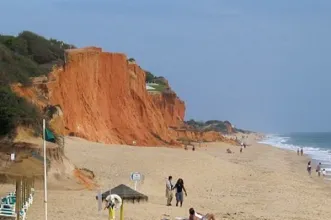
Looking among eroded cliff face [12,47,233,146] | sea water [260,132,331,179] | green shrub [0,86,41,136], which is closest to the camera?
green shrub [0,86,41,136]

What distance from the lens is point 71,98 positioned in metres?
43.7

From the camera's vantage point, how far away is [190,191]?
25.1 meters

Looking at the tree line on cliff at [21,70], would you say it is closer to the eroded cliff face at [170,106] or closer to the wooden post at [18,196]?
the wooden post at [18,196]

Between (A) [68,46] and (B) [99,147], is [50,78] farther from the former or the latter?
(A) [68,46]

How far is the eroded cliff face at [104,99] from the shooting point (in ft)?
141

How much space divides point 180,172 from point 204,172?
2437mm

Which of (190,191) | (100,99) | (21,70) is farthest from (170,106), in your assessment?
(190,191)

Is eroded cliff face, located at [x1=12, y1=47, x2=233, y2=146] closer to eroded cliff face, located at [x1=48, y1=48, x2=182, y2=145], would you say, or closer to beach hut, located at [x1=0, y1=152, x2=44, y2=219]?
eroded cliff face, located at [x1=48, y1=48, x2=182, y2=145]

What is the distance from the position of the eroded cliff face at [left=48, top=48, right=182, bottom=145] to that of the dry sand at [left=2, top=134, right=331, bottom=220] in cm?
812

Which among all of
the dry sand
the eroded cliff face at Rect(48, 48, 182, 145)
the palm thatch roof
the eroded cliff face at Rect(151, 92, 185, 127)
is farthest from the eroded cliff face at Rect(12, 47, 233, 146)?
the eroded cliff face at Rect(151, 92, 185, 127)

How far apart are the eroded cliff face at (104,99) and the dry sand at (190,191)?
8116 mm

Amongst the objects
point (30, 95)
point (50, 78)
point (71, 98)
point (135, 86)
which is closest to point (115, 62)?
point (135, 86)

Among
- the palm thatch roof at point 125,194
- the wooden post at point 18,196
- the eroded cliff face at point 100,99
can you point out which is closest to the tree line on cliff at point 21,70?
the eroded cliff face at point 100,99

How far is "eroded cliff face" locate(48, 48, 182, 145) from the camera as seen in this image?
141ft
